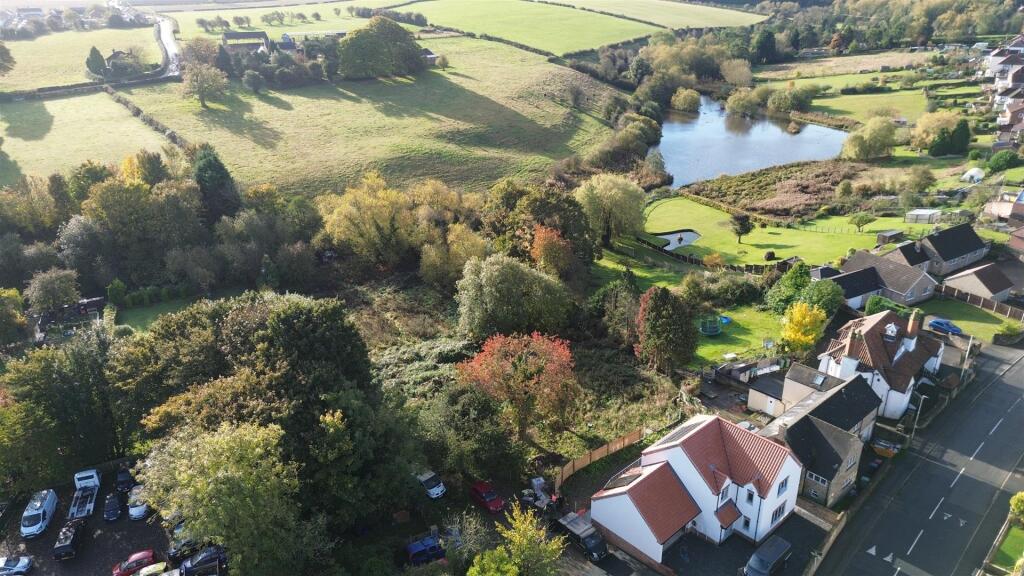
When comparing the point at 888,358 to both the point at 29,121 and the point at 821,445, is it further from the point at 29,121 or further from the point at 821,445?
the point at 29,121

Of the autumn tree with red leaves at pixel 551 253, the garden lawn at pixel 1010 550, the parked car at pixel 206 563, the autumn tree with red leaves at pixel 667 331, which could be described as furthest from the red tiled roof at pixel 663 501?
the autumn tree with red leaves at pixel 551 253

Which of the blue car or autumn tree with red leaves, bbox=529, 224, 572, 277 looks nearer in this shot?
the blue car

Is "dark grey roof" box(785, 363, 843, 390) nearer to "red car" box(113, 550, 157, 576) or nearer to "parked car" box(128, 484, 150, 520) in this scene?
"red car" box(113, 550, 157, 576)

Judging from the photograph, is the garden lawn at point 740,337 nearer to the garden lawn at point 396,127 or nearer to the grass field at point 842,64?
the garden lawn at point 396,127

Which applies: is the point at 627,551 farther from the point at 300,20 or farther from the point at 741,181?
the point at 300,20

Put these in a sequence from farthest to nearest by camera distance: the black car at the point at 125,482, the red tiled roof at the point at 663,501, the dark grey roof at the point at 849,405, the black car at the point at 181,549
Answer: the dark grey roof at the point at 849,405 < the black car at the point at 125,482 < the black car at the point at 181,549 < the red tiled roof at the point at 663,501

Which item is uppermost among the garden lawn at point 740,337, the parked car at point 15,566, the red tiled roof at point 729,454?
the red tiled roof at point 729,454

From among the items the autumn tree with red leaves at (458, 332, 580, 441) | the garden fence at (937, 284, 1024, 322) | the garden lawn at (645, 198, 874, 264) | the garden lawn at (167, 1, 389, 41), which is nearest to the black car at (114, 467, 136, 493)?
the autumn tree with red leaves at (458, 332, 580, 441)
